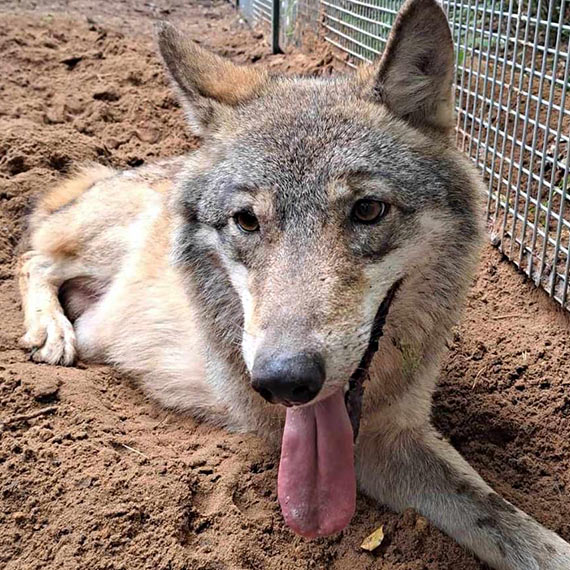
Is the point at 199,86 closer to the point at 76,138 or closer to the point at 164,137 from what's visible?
the point at 76,138

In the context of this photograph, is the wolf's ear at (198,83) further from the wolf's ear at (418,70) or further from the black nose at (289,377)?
the black nose at (289,377)

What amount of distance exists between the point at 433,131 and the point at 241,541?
179cm

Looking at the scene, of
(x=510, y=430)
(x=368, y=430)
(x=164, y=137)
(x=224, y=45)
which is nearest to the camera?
(x=368, y=430)

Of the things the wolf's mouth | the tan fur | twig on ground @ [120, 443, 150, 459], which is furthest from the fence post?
the wolf's mouth

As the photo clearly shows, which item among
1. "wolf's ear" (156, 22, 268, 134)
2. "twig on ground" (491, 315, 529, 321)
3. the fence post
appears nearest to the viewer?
"wolf's ear" (156, 22, 268, 134)

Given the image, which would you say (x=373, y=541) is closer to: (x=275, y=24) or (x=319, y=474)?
(x=319, y=474)

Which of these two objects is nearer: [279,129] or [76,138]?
[279,129]

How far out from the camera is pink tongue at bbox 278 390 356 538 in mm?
2371

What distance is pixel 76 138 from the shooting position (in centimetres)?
557

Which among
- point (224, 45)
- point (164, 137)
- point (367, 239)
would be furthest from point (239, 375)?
point (224, 45)

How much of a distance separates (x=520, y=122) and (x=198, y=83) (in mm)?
2525

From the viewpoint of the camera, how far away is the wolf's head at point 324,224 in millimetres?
2195

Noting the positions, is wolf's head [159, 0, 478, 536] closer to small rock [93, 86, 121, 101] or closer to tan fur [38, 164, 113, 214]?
tan fur [38, 164, 113, 214]

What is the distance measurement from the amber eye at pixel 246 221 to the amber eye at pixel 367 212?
0.37 metres
